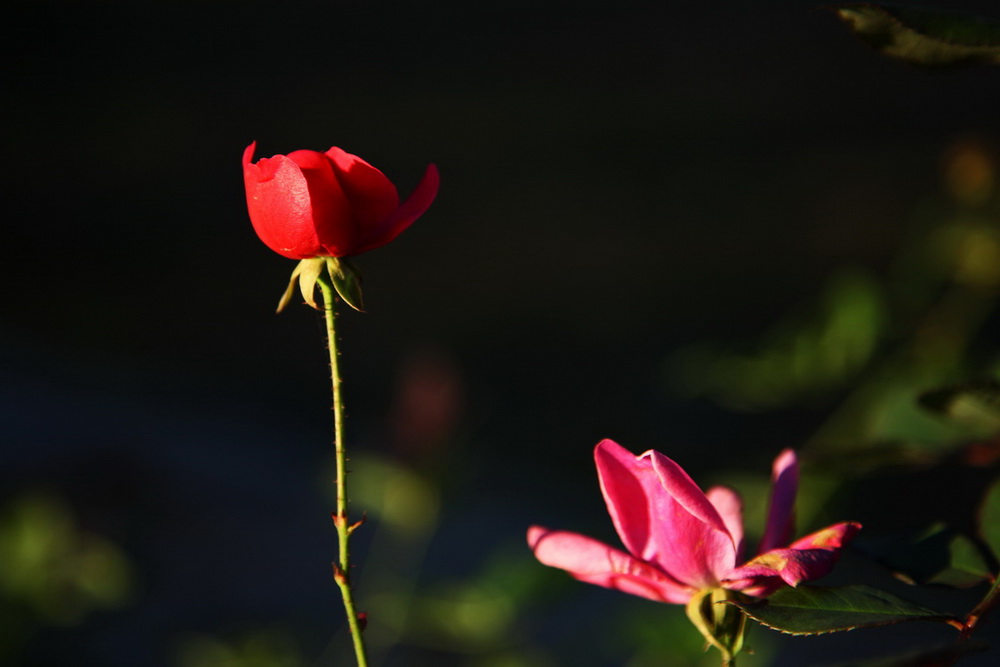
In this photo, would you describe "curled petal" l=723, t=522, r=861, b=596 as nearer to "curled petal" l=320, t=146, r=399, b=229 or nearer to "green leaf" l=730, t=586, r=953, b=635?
"green leaf" l=730, t=586, r=953, b=635

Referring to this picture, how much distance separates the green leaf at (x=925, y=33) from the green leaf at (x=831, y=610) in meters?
0.15

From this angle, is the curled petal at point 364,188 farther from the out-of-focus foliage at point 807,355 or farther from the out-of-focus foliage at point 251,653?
the out-of-focus foliage at point 251,653

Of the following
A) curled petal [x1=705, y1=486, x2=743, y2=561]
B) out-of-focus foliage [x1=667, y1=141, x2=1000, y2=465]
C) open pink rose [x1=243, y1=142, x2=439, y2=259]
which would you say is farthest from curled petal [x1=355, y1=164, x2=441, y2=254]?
out-of-focus foliage [x1=667, y1=141, x2=1000, y2=465]

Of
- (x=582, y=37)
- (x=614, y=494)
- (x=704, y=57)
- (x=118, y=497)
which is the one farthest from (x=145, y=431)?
(x=614, y=494)

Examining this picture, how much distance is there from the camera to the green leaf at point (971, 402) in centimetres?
32

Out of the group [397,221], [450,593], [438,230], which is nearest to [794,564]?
[397,221]

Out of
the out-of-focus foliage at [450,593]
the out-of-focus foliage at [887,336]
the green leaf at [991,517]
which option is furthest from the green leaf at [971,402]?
the out-of-focus foliage at [450,593]

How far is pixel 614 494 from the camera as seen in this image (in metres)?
0.25

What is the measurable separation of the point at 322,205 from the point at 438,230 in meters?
2.52

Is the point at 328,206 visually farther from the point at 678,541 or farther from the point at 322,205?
the point at 678,541

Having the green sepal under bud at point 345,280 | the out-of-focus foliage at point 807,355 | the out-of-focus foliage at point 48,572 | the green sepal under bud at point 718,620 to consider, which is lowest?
the out-of-focus foliage at point 48,572

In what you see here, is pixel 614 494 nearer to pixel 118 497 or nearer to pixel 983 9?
pixel 118 497

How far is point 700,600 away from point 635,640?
495mm

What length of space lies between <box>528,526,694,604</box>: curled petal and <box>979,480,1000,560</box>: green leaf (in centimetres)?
11
